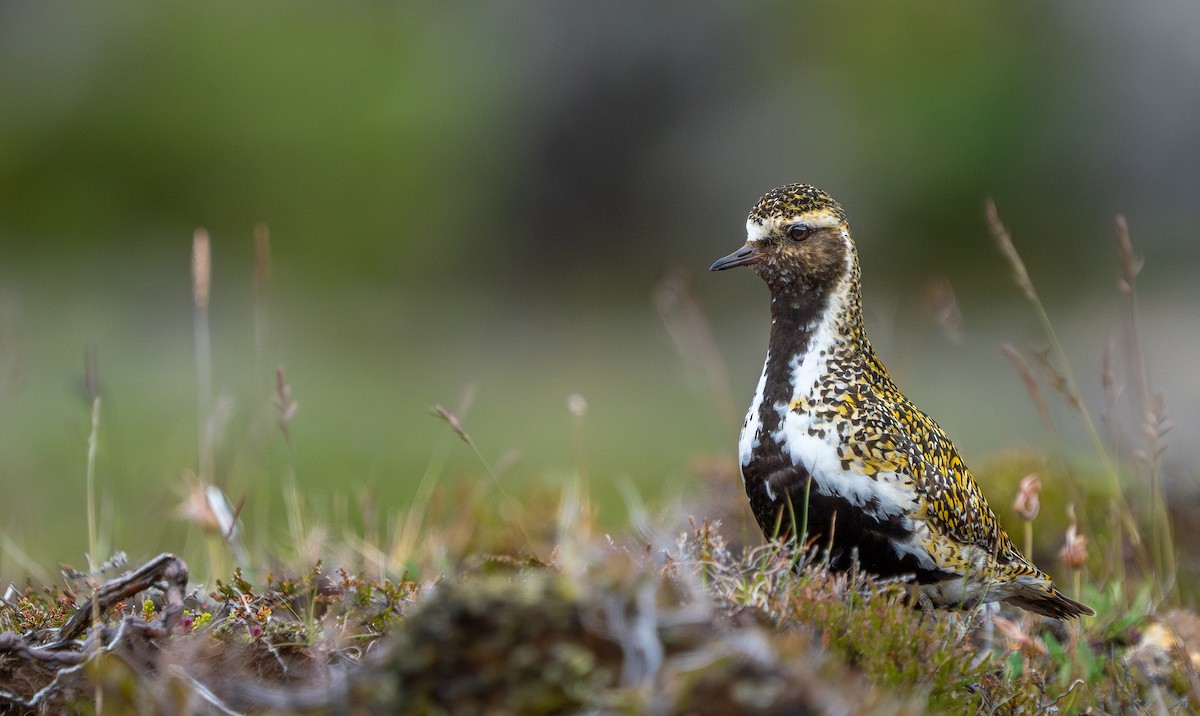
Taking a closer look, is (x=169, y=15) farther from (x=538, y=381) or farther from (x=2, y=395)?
(x=2, y=395)

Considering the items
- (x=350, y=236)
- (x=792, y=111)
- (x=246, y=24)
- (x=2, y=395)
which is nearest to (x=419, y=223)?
(x=350, y=236)

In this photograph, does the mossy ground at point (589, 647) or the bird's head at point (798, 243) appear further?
the bird's head at point (798, 243)

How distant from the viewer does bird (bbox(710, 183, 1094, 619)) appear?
403cm

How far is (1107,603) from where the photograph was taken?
4895mm

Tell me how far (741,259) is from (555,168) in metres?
15.1

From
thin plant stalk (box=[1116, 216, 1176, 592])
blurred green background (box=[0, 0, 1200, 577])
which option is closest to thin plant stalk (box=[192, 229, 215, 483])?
thin plant stalk (box=[1116, 216, 1176, 592])

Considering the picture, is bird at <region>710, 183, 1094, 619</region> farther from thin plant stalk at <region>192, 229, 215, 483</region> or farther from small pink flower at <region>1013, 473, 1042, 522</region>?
thin plant stalk at <region>192, 229, 215, 483</region>

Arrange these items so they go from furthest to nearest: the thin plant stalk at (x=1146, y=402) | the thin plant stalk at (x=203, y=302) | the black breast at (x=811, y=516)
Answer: the thin plant stalk at (x=203, y=302) < the thin plant stalk at (x=1146, y=402) < the black breast at (x=811, y=516)

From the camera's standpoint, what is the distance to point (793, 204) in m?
4.38

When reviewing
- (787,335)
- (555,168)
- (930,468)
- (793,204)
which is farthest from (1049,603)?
(555,168)

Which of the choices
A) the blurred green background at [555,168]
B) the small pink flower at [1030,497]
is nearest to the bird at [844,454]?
the small pink flower at [1030,497]

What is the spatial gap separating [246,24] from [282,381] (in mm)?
15506

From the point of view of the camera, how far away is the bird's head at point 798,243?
436cm

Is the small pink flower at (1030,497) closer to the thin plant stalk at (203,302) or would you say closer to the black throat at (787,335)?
the black throat at (787,335)
